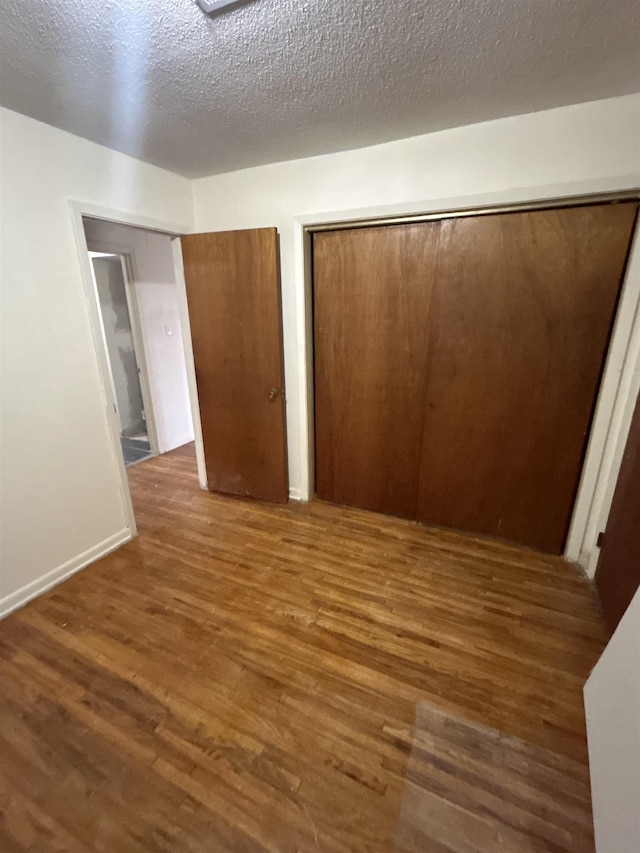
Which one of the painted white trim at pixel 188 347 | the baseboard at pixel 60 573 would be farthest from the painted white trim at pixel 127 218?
the baseboard at pixel 60 573

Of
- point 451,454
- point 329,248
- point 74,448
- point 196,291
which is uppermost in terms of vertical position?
point 329,248

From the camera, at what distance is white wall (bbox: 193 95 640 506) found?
1593mm

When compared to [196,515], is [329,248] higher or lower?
higher

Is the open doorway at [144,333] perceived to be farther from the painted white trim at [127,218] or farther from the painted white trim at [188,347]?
the painted white trim at [127,218]

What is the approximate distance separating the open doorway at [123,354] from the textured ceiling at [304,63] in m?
2.26

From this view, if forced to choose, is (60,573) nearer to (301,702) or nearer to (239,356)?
(301,702)

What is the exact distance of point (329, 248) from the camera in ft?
7.36

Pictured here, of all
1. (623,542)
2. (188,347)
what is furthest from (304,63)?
(623,542)

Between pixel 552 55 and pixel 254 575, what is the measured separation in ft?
8.69

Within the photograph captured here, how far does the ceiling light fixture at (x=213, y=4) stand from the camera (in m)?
1.02

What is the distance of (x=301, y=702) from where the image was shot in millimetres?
1370

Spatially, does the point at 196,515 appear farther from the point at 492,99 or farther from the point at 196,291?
the point at 492,99

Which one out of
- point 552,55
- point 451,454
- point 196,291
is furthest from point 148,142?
point 451,454

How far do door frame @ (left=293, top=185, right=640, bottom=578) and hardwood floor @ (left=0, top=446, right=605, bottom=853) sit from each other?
35cm
